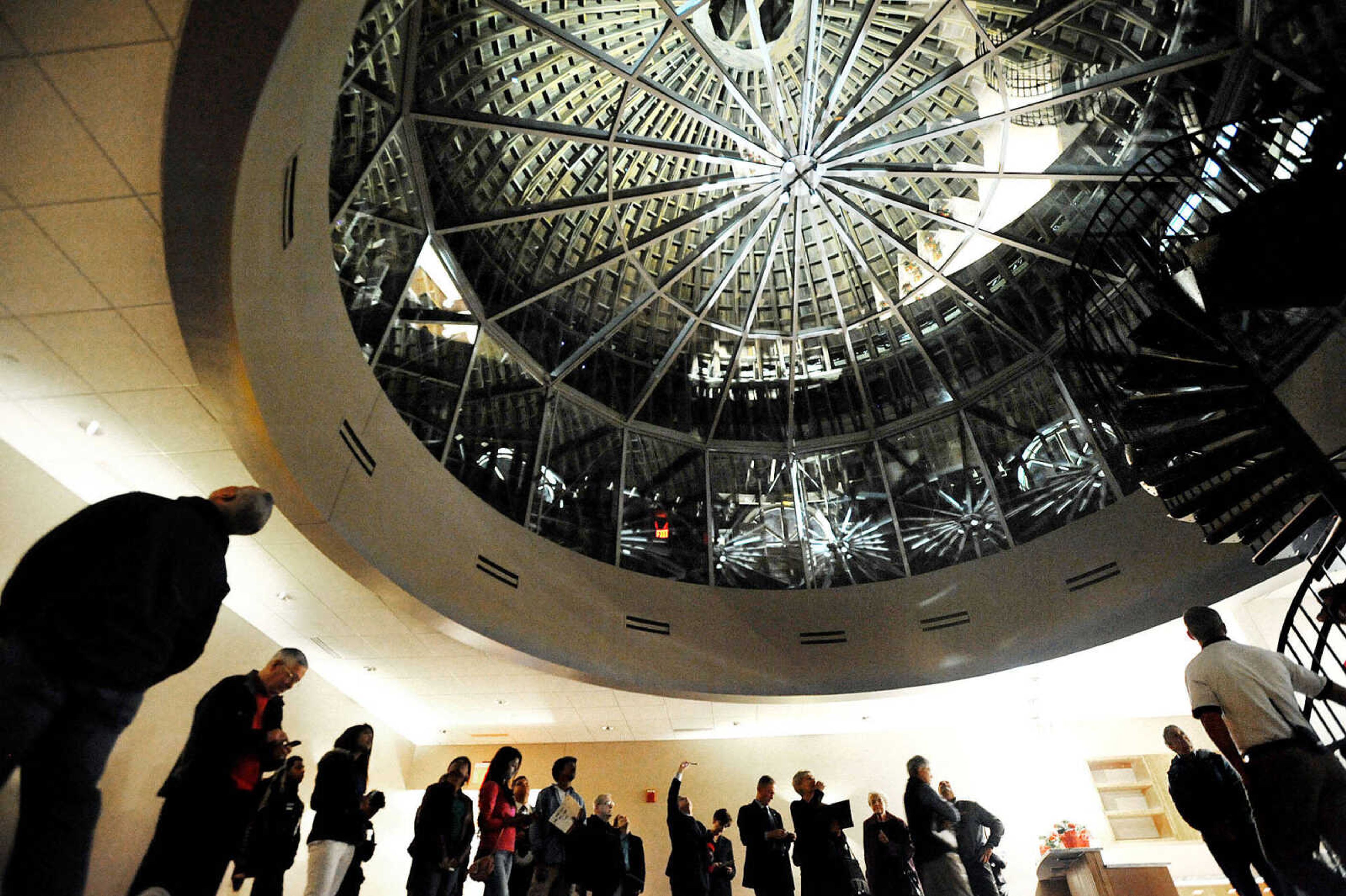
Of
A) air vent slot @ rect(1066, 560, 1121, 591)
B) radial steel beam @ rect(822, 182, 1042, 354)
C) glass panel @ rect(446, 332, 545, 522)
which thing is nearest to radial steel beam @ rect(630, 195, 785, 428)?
radial steel beam @ rect(822, 182, 1042, 354)

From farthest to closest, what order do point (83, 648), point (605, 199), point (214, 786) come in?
1. point (605, 199)
2. point (214, 786)
3. point (83, 648)

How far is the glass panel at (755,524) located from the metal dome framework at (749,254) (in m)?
0.05

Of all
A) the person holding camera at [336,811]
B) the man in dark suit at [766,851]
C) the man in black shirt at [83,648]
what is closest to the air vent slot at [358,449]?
the person holding camera at [336,811]

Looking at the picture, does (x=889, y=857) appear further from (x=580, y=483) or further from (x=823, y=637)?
(x=580, y=483)

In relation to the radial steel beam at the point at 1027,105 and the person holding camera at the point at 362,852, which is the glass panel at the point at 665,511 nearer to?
the radial steel beam at the point at 1027,105

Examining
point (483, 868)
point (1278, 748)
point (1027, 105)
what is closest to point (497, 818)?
point (483, 868)

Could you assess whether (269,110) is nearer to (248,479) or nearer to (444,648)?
(248,479)

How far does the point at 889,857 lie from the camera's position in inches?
335

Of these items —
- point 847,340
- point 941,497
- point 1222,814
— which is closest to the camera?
point 1222,814

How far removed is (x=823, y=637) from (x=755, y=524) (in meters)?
2.66

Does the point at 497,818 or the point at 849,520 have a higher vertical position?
the point at 849,520

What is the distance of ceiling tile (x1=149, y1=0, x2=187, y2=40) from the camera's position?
4.97 meters

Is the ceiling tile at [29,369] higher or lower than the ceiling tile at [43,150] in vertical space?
lower

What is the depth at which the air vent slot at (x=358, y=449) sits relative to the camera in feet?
30.5
